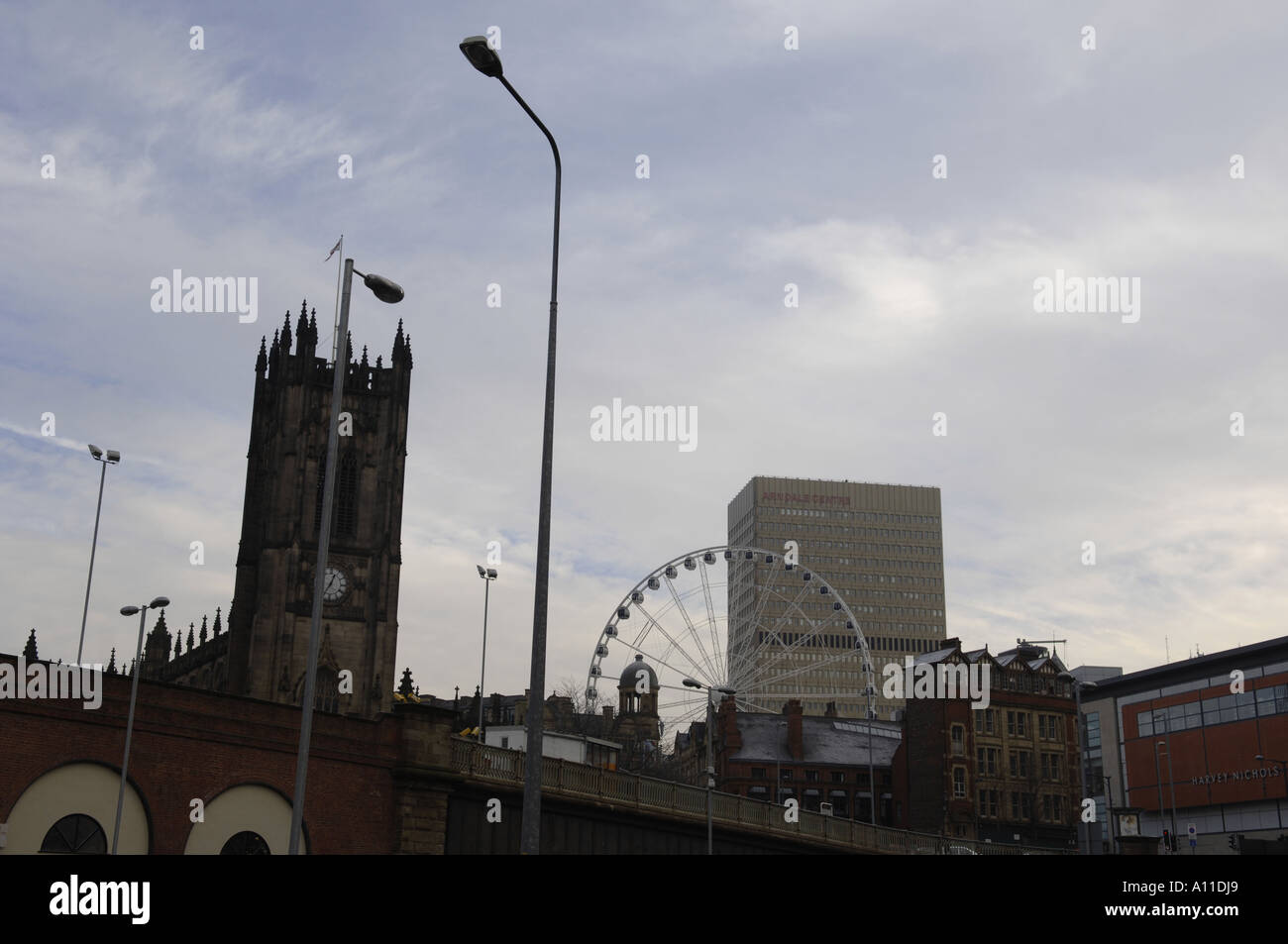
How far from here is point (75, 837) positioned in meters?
31.8

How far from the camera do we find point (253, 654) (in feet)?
303

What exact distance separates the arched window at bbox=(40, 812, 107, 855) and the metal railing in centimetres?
1105

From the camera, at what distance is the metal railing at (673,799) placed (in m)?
41.2

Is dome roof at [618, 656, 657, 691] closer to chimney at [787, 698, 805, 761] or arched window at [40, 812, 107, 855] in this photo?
chimney at [787, 698, 805, 761]

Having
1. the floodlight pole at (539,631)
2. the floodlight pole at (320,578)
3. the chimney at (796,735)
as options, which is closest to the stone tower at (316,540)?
the chimney at (796,735)

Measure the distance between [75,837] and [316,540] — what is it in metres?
63.5

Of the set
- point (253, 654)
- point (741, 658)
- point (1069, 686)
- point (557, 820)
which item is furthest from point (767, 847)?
point (1069, 686)

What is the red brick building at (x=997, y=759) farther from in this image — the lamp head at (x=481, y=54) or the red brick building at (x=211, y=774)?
the lamp head at (x=481, y=54)

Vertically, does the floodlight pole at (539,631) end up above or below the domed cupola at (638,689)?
below

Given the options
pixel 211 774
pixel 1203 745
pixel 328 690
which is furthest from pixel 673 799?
pixel 1203 745

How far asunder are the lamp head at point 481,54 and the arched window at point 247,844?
79.6 ft

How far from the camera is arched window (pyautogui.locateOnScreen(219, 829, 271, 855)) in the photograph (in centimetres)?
3481
